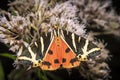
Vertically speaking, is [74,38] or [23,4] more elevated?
[23,4]

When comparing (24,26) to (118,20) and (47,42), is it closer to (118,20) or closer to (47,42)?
(47,42)

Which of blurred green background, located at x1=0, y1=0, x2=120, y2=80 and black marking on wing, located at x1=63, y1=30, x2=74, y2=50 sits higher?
black marking on wing, located at x1=63, y1=30, x2=74, y2=50

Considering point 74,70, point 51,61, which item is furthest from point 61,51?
point 74,70

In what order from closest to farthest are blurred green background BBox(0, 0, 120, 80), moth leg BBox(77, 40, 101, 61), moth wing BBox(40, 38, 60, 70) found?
1. moth wing BBox(40, 38, 60, 70)
2. moth leg BBox(77, 40, 101, 61)
3. blurred green background BBox(0, 0, 120, 80)

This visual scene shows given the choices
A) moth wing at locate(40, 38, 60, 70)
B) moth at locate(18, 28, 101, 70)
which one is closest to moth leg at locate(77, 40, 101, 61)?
moth at locate(18, 28, 101, 70)

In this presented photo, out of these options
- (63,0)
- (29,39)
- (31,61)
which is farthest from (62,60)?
(63,0)

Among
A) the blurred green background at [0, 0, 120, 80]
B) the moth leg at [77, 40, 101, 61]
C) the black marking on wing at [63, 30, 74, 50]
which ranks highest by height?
the black marking on wing at [63, 30, 74, 50]

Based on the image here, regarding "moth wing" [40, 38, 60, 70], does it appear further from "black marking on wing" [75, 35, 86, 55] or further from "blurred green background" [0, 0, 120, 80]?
"blurred green background" [0, 0, 120, 80]

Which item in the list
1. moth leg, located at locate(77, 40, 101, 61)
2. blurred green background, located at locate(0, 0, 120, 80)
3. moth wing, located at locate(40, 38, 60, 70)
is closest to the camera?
moth wing, located at locate(40, 38, 60, 70)
